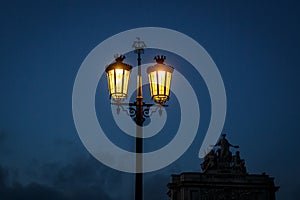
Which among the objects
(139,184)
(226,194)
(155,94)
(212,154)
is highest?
(212,154)

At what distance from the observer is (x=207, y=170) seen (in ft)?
203

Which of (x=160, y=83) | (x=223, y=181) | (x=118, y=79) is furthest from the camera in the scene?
(x=223, y=181)

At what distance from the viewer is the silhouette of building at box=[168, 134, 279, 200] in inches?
2418

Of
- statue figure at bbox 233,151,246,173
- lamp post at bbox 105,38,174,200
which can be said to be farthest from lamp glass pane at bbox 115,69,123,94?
statue figure at bbox 233,151,246,173

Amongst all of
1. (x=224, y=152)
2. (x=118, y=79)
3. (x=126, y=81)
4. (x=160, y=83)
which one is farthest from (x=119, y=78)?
(x=224, y=152)

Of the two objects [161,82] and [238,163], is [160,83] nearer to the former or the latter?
[161,82]

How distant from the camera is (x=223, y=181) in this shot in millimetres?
61625

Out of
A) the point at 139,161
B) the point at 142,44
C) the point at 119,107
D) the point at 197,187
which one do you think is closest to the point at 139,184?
the point at 139,161

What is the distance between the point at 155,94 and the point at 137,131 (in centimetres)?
A: 96

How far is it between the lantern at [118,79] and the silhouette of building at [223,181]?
5037cm

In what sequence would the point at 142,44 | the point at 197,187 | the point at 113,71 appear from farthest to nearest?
the point at 197,187
the point at 142,44
the point at 113,71

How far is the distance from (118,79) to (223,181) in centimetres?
5123

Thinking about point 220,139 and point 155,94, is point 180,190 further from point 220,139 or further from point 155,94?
point 155,94

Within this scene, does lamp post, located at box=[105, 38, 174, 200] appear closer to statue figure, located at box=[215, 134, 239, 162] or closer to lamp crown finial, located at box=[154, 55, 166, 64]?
lamp crown finial, located at box=[154, 55, 166, 64]
